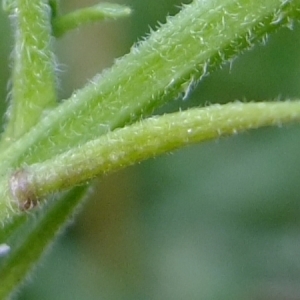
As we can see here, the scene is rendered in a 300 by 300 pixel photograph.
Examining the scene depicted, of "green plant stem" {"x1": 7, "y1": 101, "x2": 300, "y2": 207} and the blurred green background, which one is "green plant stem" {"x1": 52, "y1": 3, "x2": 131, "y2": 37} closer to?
"green plant stem" {"x1": 7, "y1": 101, "x2": 300, "y2": 207}

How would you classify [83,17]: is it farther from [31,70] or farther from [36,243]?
[36,243]

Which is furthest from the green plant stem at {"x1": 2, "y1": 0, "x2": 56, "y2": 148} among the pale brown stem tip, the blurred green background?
the blurred green background

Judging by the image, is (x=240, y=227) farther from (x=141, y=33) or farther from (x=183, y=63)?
(x=183, y=63)

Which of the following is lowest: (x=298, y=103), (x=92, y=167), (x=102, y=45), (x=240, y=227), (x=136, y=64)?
(x=92, y=167)

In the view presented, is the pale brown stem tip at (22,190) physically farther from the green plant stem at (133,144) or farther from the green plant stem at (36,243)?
the green plant stem at (36,243)

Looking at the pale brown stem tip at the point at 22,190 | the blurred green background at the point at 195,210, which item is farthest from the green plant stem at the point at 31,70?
the blurred green background at the point at 195,210

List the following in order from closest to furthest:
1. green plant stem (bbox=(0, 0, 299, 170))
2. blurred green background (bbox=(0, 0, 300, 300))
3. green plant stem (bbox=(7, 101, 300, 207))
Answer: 1. green plant stem (bbox=(7, 101, 300, 207))
2. green plant stem (bbox=(0, 0, 299, 170))
3. blurred green background (bbox=(0, 0, 300, 300))

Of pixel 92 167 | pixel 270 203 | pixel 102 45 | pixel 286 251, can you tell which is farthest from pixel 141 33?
pixel 92 167

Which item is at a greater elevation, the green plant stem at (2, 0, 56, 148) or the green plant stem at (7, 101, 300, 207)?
the green plant stem at (2, 0, 56, 148)
